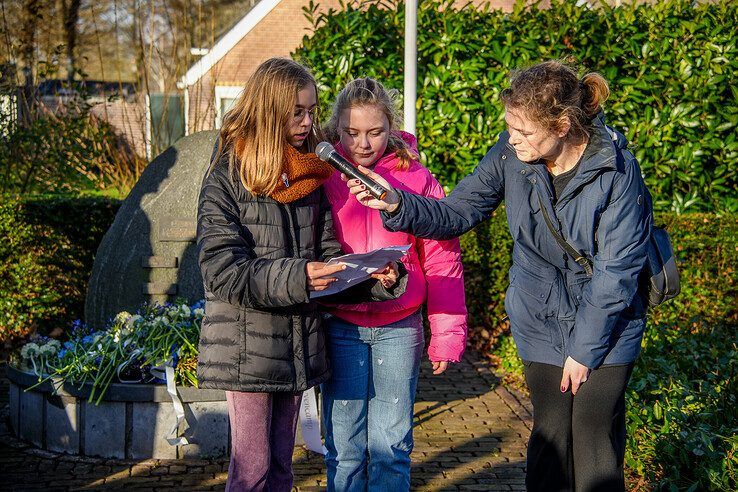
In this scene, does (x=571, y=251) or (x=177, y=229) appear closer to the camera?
(x=571, y=251)

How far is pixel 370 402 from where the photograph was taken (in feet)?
11.2

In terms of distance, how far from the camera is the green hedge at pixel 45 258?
731 cm

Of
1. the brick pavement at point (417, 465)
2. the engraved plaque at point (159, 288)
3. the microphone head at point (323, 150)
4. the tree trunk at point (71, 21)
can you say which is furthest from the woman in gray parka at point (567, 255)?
the tree trunk at point (71, 21)

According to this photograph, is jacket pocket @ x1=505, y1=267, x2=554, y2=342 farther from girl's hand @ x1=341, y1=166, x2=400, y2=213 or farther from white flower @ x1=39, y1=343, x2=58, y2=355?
white flower @ x1=39, y1=343, x2=58, y2=355

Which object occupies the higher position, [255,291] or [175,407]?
[255,291]

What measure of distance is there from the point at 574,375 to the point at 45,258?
554 centimetres

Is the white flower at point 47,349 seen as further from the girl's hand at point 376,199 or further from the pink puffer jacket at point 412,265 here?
the girl's hand at point 376,199

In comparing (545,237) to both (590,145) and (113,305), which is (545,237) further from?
(113,305)

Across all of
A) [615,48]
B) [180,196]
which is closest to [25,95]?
[180,196]

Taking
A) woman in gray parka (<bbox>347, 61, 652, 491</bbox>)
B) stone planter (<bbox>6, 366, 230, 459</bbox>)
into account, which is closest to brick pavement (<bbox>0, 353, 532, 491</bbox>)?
stone planter (<bbox>6, 366, 230, 459</bbox>)

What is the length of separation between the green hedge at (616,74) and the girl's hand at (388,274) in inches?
180

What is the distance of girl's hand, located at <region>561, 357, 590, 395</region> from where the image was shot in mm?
3082

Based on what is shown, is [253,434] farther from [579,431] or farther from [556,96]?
[556,96]

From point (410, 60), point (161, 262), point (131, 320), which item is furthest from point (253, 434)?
point (410, 60)
